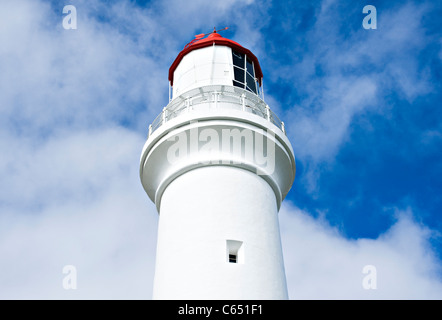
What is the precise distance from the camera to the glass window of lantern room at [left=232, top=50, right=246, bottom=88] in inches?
559

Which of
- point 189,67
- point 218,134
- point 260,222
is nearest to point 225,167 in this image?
point 218,134

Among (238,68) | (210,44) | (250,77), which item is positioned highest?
(210,44)

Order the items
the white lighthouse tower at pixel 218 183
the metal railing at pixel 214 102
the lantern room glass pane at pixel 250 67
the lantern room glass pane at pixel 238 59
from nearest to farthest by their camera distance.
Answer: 1. the white lighthouse tower at pixel 218 183
2. the metal railing at pixel 214 102
3. the lantern room glass pane at pixel 238 59
4. the lantern room glass pane at pixel 250 67

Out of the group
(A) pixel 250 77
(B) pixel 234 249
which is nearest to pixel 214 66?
(A) pixel 250 77

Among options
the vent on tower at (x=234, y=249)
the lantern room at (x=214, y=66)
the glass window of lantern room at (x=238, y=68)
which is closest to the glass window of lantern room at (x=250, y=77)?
the lantern room at (x=214, y=66)

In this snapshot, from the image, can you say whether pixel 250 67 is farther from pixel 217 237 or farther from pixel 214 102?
pixel 217 237

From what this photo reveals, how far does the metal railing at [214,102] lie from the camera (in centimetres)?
1306

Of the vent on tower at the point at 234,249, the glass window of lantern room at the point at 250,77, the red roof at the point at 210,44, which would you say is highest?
the red roof at the point at 210,44

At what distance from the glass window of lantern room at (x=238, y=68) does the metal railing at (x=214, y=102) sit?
690 millimetres

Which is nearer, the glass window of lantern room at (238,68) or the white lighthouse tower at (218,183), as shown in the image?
the white lighthouse tower at (218,183)

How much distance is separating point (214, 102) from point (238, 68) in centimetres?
232

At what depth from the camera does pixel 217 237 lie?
34.1 feet

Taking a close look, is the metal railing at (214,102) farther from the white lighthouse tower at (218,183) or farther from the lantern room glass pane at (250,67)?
the lantern room glass pane at (250,67)
